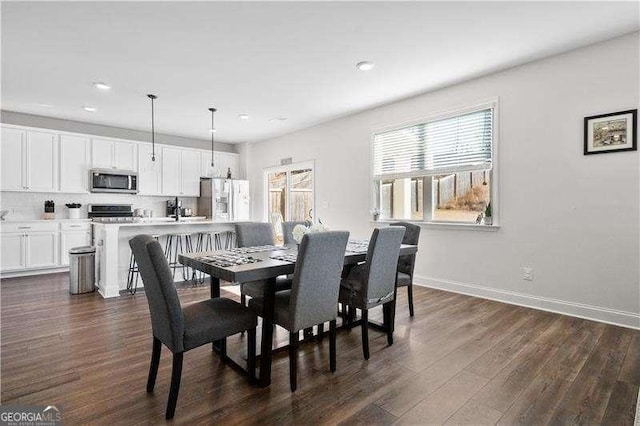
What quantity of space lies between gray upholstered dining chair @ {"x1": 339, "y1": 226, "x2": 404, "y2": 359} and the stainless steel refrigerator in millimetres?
5043

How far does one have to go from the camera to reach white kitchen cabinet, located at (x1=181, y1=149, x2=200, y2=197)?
7172 mm

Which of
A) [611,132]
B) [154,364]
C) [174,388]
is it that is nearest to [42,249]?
[154,364]

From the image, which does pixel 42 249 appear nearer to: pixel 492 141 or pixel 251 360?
pixel 251 360

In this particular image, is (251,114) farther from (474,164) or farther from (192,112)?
(474,164)

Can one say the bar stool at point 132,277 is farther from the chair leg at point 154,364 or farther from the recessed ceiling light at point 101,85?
the chair leg at point 154,364

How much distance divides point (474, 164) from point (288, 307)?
3103mm

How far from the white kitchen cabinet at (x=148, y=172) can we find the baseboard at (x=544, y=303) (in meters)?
5.48

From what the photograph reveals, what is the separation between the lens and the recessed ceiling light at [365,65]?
356 centimetres

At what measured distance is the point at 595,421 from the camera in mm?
1737

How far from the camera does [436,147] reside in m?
4.43

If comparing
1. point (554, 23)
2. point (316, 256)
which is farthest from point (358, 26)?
point (316, 256)

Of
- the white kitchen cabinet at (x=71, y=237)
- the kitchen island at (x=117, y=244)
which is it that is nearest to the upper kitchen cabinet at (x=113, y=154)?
the white kitchen cabinet at (x=71, y=237)

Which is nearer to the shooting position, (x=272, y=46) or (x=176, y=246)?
(x=272, y=46)

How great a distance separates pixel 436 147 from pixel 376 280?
2.64m
